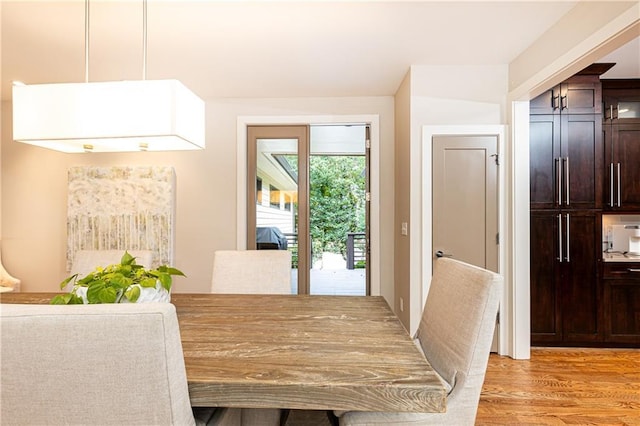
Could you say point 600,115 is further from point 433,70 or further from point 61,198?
point 61,198

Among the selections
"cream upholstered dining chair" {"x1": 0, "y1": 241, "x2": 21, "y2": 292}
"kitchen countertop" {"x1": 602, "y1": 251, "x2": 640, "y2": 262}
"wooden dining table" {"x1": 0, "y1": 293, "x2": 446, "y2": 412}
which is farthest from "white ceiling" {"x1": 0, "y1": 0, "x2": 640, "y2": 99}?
"cream upholstered dining chair" {"x1": 0, "y1": 241, "x2": 21, "y2": 292}

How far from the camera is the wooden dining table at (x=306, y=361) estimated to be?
90 cm

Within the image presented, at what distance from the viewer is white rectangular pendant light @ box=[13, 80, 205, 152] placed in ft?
4.79

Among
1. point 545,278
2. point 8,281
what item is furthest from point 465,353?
point 8,281

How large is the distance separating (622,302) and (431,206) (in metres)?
1.93

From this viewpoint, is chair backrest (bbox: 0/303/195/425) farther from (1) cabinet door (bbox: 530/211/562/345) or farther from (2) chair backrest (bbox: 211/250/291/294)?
(1) cabinet door (bbox: 530/211/562/345)

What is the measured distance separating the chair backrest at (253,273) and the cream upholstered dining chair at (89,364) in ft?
4.70

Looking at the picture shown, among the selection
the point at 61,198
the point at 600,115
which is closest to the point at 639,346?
the point at 600,115

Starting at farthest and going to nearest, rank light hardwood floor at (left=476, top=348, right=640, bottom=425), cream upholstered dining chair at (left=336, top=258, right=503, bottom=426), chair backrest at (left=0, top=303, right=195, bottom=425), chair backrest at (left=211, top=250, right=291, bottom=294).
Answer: chair backrest at (left=211, top=250, right=291, bottom=294), light hardwood floor at (left=476, top=348, right=640, bottom=425), cream upholstered dining chair at (left=336, top=258, right=503, bottom=426), chair backrest at (left=0, top=303, right=195, bottom=425)

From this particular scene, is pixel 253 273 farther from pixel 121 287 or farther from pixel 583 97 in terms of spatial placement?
pixel 583 97

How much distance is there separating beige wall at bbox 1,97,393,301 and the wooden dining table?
1994 mm

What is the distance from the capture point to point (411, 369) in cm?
100

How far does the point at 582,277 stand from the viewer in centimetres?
297

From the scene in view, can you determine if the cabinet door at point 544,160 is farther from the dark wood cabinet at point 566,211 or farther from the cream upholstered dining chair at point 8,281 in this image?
the cream upholstered dining chair at point 8,281
